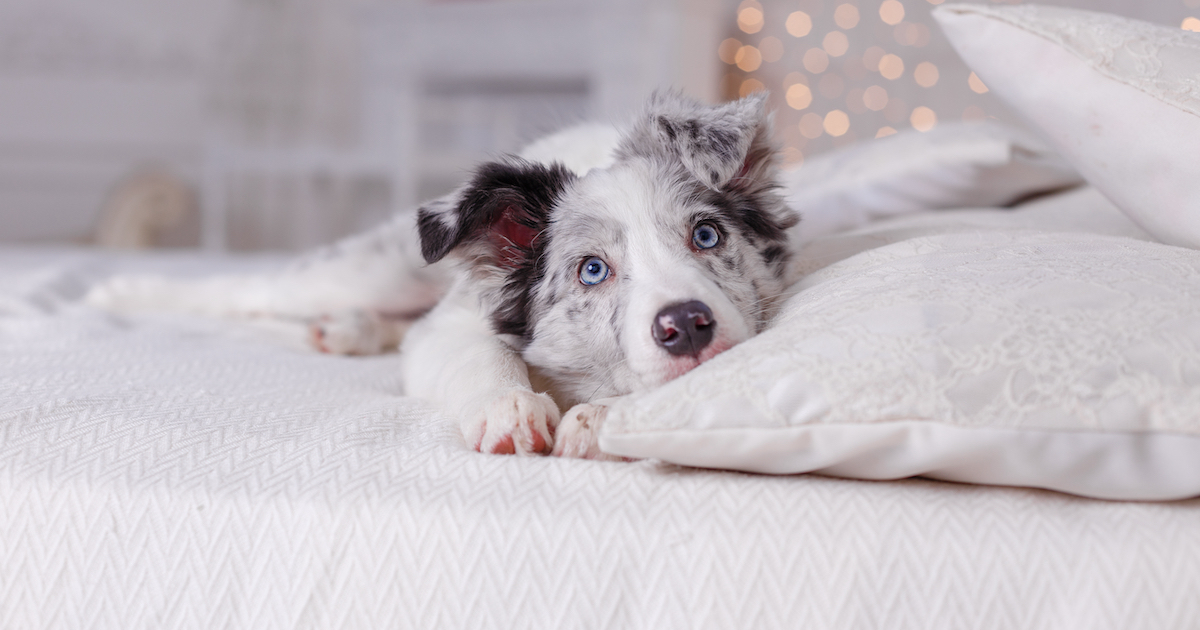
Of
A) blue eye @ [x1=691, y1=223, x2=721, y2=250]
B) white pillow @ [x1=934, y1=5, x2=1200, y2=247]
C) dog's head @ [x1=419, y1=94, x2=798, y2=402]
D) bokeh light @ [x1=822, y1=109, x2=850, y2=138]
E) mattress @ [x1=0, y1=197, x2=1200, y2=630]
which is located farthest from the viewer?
bokeh light @ [x1=822, y1=109, x2=850, y2=138]

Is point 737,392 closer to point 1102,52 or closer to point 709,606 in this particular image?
point 709,606

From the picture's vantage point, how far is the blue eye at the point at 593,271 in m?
1.50

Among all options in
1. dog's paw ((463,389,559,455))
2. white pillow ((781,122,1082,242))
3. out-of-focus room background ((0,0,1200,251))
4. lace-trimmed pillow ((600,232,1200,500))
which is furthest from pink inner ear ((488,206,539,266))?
out-of-focus room background ((0,0,1200,251))

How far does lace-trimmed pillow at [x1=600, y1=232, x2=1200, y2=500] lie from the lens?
2.92 ft

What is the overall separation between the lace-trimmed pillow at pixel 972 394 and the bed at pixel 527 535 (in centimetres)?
1

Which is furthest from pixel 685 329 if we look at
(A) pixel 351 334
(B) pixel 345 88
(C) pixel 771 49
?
(B) pixel 345 88

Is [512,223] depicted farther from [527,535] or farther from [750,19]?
[750,19]

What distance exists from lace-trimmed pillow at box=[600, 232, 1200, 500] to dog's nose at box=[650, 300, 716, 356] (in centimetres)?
17

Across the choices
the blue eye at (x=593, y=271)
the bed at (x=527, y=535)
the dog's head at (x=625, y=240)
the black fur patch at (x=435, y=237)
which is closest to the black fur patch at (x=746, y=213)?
the dog's head at (x=625, y=240)

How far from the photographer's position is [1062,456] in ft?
2.94

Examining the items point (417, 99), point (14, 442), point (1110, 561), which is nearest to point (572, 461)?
point (1110, 561)

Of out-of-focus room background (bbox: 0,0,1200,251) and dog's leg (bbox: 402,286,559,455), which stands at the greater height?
out-of-focus room background (bbox: 0,0,1200,251)

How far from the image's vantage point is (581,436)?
3.84 feet

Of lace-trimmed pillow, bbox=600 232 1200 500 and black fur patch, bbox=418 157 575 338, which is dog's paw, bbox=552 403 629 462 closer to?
lace-trimmed pillow, bbox=600 232 1200 500
